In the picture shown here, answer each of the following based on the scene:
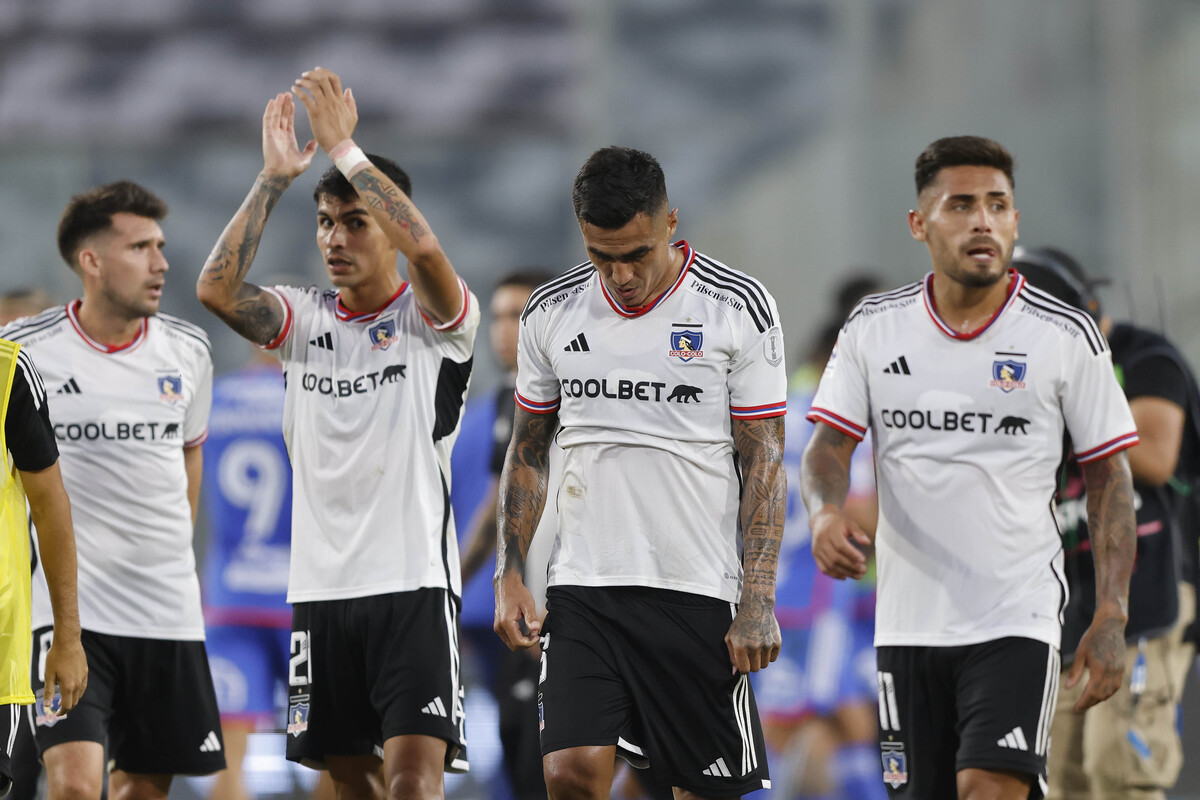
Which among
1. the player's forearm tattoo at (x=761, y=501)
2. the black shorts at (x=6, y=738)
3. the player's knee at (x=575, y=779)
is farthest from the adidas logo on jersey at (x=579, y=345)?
the black shorts at (x=6, y=738)

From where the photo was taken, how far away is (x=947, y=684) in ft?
15.6

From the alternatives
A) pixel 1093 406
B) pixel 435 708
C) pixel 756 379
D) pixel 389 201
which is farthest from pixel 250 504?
pixel 1093 406

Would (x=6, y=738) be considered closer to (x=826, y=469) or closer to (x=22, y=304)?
(x=826, y=469)

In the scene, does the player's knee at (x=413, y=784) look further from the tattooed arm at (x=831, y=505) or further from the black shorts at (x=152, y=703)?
the tattooed arm at (x=831, y=505)

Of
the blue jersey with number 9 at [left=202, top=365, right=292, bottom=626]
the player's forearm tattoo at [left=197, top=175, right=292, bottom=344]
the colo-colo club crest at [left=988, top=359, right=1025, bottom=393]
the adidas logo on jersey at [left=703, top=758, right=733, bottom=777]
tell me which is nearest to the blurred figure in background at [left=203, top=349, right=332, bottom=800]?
the blue jersey with number 9 at [left=202, top=365, right=292, bottom=626]

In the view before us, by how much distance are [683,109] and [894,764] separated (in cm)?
1197

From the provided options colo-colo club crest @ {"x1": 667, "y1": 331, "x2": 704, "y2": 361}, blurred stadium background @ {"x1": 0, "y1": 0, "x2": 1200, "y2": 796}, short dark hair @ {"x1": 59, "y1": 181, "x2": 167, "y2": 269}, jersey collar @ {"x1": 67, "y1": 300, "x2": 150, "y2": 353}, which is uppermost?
blurred stadium background @ {"x1": 0, "y1": 0, "x2": 1200, "y2": 796}

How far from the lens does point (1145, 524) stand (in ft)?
19.4

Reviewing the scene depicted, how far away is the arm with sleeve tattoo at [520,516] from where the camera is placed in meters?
4.45

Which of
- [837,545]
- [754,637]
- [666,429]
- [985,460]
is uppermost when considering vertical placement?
[666,429]

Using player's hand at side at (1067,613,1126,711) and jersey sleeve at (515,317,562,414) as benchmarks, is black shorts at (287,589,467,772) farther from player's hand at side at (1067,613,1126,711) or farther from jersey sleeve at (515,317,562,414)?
player's hand at side at (1067,613,1126,711)

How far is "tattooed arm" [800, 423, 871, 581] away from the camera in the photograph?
14.9 ft

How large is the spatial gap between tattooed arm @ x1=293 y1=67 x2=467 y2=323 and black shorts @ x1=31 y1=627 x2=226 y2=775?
5.77ft

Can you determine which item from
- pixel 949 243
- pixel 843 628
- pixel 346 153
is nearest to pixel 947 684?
pixel 949 243
